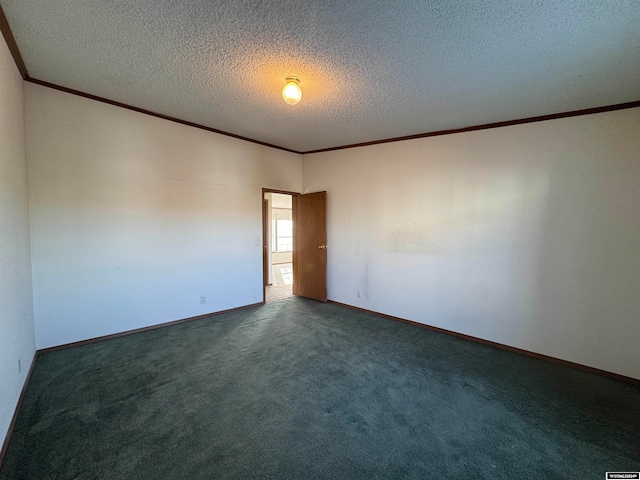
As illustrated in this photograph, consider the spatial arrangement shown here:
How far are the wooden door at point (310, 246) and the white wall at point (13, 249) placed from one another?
3740mm

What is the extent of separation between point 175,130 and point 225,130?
2.24ft

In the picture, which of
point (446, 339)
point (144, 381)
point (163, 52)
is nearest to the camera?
point (163, 52)

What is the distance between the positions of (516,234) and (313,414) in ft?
9.97

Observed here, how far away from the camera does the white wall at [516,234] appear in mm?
2705

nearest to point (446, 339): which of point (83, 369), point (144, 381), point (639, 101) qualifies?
point (639, 101)

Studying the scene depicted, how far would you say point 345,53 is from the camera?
210 cm

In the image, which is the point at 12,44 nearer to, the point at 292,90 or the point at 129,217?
the point at 129,217

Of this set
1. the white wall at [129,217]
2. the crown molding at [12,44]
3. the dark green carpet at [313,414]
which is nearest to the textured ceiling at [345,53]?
the crown molding at [12,44]

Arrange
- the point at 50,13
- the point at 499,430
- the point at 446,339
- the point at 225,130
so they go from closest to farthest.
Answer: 1. the point at 50,13
2. the point at 499,430
3. the point at 446,339
4. the point at 225,130

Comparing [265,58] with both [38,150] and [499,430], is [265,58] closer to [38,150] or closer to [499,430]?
[38,150]

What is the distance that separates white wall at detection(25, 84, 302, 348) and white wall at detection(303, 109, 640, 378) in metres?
2.23

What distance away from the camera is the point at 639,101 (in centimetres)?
261

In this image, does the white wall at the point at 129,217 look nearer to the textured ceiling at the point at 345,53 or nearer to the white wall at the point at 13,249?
the white wall at the point at 13,249

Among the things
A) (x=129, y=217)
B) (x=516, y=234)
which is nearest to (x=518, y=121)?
(x=516, y=234)
